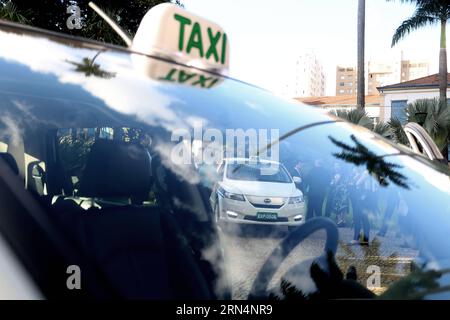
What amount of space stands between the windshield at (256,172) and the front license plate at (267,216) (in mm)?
108

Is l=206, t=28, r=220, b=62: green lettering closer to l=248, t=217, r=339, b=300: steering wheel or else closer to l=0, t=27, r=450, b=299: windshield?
l=0, t=27, r=450, b=299: windshield

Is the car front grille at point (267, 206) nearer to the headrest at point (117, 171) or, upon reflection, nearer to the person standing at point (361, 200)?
the person standing at point (361, 200)

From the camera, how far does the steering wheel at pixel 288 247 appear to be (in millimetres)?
1114

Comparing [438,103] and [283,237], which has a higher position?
[438,103]

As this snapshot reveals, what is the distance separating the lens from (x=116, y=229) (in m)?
1.27

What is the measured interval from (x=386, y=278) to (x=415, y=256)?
12 centimetres

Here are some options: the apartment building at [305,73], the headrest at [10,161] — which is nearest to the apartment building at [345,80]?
the apartment building at [305,73]

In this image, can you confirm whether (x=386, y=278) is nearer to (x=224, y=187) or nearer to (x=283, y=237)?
(x=283, y=237)

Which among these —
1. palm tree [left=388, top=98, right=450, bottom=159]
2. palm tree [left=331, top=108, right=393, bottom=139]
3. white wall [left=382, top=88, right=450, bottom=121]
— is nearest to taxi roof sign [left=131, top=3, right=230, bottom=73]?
palm tree [left=331, top=108, right=393, bottom=139]

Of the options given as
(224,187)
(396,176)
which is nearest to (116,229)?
(224,187)

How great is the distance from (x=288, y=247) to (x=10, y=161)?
2.34ft

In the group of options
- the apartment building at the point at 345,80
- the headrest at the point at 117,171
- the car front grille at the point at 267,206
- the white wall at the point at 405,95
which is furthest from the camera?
the apartment building at the point at 345,80

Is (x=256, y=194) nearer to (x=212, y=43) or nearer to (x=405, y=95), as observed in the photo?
(x=212, y=43)

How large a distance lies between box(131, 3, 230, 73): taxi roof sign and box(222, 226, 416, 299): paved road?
54cm
